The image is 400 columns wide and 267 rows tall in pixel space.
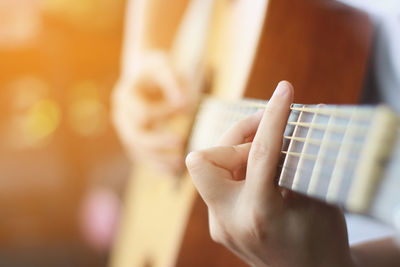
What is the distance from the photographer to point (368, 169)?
8.2 inches

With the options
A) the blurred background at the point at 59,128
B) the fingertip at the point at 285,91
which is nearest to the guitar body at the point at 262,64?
the fingertip at the point at 285,91

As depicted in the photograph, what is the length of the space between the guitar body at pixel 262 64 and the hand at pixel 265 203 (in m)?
0.04

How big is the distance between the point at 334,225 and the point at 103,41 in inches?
64.2

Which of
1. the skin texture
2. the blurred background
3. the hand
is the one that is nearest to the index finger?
the hand

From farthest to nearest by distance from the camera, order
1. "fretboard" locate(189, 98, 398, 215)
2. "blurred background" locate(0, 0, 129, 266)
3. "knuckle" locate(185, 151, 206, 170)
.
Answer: "blurred background" locate(0, 0, 129, 266), "knuckle" locate(185, 151, 206, 170), "fretboard" locate(189, 98, 398, 215)

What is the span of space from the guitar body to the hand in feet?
0.12

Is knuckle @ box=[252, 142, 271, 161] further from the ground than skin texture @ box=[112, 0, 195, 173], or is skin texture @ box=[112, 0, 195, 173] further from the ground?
knuckle @ box=[252, 142, 271, 161]

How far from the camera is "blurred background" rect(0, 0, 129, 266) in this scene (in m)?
1.58

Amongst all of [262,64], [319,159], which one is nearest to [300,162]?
[319,159]

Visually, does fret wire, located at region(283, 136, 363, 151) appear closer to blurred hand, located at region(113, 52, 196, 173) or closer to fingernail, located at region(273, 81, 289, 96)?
Result: fingernail, located at region(273, 81, 289, 96)

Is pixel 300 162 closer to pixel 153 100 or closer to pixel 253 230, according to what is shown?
pixel 253 230

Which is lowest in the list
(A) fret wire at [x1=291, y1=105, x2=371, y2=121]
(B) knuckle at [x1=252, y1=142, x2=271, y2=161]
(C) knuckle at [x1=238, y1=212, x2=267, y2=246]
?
(C) knuckle at [x1=238, y1=212, x2=267, y2=246]

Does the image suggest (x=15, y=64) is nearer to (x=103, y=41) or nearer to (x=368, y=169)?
(x=103, y=41)

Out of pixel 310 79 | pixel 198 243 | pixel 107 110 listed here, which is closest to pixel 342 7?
pixel 310 79
